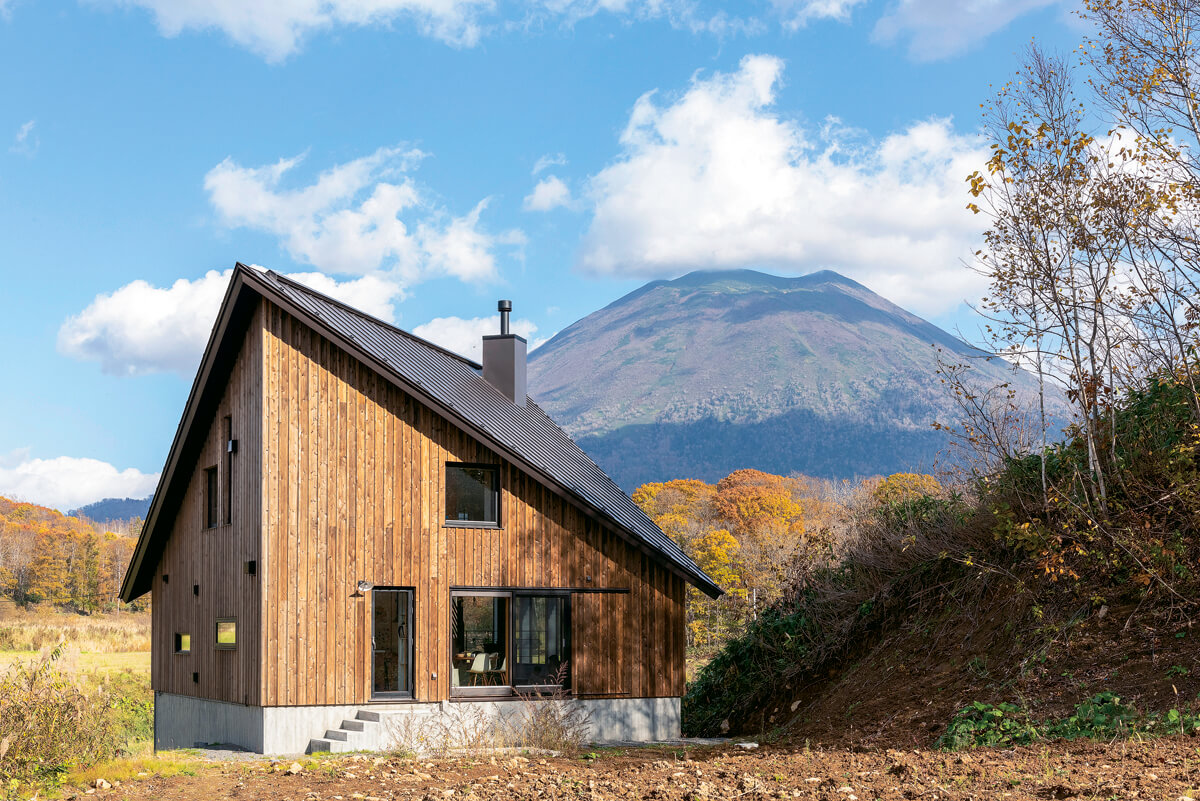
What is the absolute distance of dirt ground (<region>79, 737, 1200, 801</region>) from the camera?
23.2 feet

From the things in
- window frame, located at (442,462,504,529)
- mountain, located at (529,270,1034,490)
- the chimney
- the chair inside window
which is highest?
mountain, located at (529,270,1034,490)

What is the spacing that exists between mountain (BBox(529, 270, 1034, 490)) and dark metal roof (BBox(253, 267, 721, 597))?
130 metres

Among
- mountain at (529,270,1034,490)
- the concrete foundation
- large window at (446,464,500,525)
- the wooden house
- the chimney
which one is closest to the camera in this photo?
the concrete foundation

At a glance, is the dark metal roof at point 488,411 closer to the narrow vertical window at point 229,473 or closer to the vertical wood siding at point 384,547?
the vertical wood siding at point 384,547

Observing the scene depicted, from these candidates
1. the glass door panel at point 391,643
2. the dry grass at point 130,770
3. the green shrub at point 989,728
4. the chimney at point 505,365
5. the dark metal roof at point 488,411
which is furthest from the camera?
the chimney at point 505,365

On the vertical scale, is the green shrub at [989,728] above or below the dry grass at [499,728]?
above

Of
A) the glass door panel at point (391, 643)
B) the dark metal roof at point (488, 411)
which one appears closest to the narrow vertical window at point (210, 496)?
the dark metal roof at point (488, 411)

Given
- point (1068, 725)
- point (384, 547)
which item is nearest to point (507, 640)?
point (384, 547)

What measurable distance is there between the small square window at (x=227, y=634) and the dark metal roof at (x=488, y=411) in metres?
4.56

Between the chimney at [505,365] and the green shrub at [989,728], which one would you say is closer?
the green shrub at [989,728]

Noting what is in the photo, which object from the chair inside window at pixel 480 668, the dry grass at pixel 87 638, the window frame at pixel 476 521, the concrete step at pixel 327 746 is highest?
the window frame at pixel 476 521

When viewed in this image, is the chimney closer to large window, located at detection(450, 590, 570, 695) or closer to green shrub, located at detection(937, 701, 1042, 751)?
large window, located at detection(450, 590, 570, 695)

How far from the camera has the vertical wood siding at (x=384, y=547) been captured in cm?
1404

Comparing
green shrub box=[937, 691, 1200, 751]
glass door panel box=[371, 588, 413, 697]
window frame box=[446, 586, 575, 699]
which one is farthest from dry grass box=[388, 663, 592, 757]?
green shrub box=[937, 691, 1200, 751]
